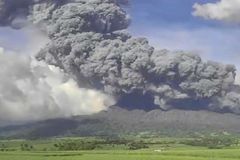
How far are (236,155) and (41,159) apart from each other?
31.6 metres

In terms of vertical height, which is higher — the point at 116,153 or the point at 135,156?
the point at 135,156

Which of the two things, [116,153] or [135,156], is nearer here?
[135,156]

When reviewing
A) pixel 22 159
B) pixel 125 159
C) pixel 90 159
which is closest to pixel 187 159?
pixel 125 159

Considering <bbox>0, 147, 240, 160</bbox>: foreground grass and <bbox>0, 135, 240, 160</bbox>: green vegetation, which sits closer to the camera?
<bbox>0, 147, 240, 160</bbox>: foreground grass

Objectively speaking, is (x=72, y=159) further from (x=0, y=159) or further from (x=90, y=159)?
(x=0, y=159)

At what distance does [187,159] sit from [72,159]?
55.6 ft

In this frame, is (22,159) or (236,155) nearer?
(22,159)

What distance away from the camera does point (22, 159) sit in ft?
259

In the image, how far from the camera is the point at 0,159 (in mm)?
78188

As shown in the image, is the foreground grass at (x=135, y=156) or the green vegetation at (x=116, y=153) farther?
A: the green vegetation at (x=116, y=153)

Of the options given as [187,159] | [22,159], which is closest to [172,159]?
[187,159]

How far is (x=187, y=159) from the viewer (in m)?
76.8

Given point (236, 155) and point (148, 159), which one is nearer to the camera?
point (148, 159)

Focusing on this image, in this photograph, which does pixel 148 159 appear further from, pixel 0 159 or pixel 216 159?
pixel 0 159
